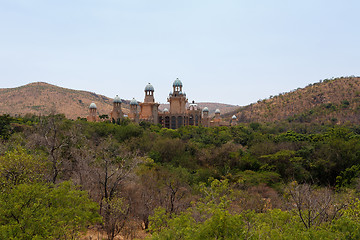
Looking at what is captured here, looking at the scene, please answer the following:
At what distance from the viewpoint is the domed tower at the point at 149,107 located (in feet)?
187

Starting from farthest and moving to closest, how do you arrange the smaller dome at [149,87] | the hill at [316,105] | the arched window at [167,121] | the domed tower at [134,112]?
the hill at [316,105], the arched window at [167,121], the smaller dome at [149,87], the domed tower at [134,112]

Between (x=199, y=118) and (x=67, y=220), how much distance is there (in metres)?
49.5

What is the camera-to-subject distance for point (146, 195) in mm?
22656

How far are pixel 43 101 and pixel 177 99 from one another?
168 feet

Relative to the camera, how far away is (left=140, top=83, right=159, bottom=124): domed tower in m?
57.1

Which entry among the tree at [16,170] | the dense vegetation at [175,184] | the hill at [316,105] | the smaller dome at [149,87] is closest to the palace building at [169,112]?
the smaller dome at [149,87]

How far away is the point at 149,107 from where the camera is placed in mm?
57312

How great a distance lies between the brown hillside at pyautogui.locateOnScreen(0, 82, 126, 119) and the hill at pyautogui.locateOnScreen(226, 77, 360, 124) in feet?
158

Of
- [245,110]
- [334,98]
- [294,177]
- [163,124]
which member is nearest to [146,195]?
[294,177]

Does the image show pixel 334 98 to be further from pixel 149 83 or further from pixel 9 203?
pixel 9 203

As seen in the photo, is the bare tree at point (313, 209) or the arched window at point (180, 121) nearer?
the bare tree at point (313, 209)

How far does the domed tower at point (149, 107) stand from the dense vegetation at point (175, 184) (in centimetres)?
708

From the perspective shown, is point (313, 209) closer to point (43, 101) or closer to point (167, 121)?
point (167, 121)

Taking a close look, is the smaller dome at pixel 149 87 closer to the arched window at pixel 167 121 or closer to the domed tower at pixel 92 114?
the arched window at pixel 167 121
